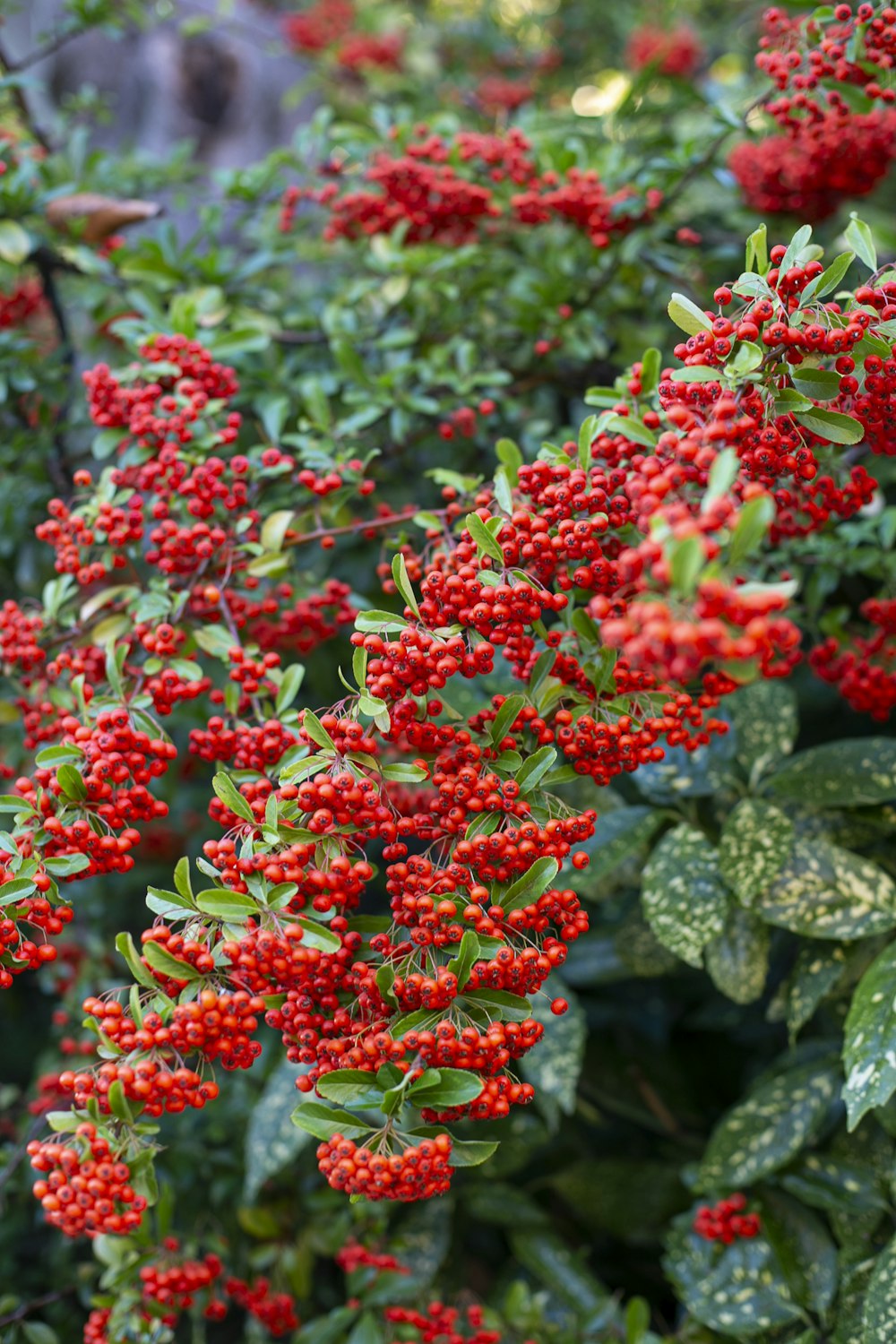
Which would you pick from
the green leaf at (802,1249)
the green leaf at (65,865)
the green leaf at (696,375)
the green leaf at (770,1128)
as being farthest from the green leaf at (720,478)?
the green leaf at (802,1249)

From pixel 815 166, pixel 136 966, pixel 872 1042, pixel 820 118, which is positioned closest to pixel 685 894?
pixel 872 1042

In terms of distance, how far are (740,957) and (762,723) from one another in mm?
490

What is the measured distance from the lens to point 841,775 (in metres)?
Result: 2.00

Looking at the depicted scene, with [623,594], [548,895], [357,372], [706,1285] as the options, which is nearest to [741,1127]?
[706,1285]

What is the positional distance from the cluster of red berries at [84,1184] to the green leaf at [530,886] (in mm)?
613

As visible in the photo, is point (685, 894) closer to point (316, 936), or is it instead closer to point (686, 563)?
point (316, 936)

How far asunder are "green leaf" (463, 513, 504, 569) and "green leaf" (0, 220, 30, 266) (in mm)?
1409

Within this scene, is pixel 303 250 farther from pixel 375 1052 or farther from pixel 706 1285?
pixel 706 1285

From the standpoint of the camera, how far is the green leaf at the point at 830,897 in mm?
1841

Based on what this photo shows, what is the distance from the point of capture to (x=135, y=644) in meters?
1.85

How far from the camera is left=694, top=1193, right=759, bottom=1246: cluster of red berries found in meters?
2.07

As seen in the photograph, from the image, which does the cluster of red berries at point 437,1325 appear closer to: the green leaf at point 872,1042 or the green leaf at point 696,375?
the green leaf at point 872,1042

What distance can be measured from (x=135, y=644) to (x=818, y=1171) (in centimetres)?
169

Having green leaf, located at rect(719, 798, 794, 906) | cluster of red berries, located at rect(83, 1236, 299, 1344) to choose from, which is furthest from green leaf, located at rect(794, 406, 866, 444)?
cluster of red berries, located at rect(83, 1236, 299, 1344)
